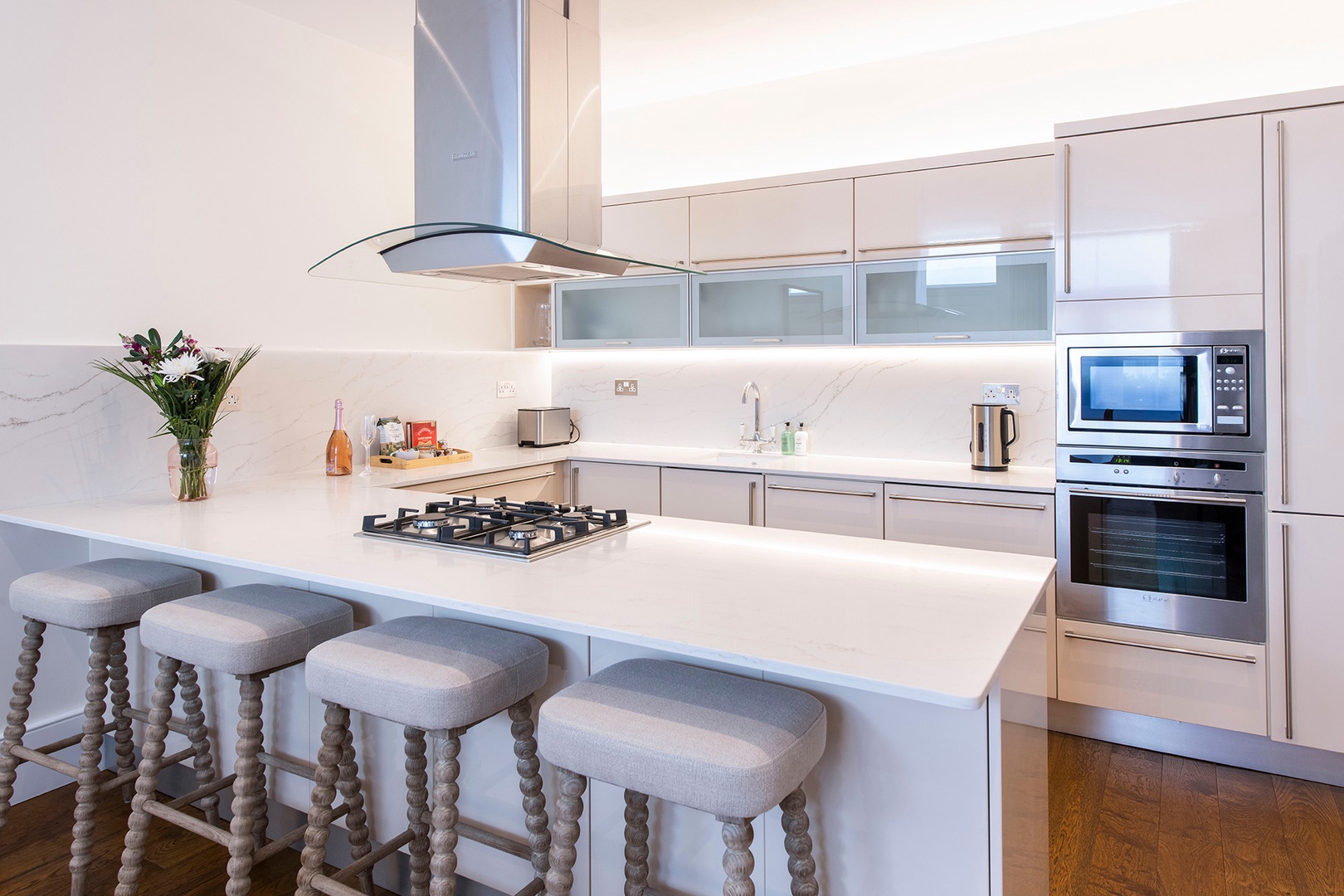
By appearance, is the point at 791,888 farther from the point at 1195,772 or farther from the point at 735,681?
the point at 1195,772

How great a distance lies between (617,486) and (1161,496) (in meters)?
2.23

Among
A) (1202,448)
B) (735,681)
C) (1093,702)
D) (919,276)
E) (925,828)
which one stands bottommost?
(1093,702)

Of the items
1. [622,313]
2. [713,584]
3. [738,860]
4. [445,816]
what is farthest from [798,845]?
[622,313]

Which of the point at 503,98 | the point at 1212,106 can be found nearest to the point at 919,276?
the point at 1212,106

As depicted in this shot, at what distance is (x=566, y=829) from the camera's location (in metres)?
1.41

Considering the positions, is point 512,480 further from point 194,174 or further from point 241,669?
point 241,669

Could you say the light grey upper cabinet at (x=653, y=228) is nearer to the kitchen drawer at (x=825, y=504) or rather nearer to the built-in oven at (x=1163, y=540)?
the kitchen drawer at (x=825, y=504)

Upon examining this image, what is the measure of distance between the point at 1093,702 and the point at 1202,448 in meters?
0.94

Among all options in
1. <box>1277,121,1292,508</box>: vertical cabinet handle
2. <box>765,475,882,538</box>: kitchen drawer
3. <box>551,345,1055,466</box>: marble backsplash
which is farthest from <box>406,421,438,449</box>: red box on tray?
<box>1277,121,1292,508</box>: vertical cabinet handle

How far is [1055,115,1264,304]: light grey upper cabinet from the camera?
2576mm

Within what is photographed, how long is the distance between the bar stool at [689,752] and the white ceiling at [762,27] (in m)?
2.70

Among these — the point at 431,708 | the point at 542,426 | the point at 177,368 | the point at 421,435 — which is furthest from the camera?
the point at 542,426

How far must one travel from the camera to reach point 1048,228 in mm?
3113

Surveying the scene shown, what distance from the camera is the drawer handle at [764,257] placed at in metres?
3.53
